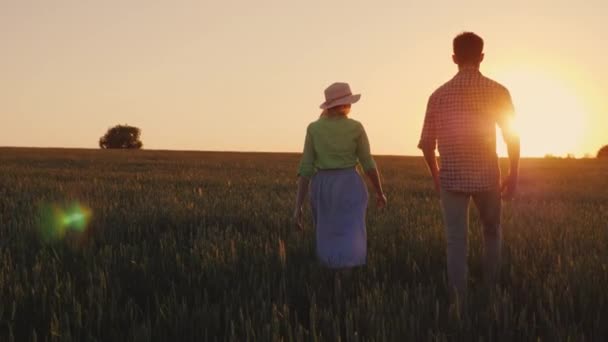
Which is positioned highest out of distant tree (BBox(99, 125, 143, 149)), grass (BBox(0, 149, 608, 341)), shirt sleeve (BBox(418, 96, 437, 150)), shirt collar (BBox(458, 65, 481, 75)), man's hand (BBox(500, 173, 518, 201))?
distant tree (BBox(99, 125, 143, 149))

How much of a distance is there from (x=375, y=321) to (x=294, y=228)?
4264 millimetres

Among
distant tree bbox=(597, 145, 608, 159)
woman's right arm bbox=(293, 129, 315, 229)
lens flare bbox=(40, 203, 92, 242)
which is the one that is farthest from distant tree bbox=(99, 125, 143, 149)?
woman's right arm bbox=(293, 129, 315, 229)

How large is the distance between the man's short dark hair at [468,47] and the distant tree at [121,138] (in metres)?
115

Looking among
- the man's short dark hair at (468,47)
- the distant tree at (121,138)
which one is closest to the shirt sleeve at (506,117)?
the man's short dark hair at (468,47)

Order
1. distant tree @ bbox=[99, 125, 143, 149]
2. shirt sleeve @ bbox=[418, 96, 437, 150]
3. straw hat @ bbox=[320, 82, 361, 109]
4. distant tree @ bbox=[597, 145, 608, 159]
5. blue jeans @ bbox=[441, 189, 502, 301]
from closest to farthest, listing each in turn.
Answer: blue jeans @ bbox=[441, 189, 502, 301] → shirt sleeve @ bbox=[418, 96, 437, 150] → straw hat @ bbox=[320, 82, 361, 109] → distant tree @ bbox=[597, 145, 608, 159] → distant tree @ bbox=[99, 125, 143, 149]

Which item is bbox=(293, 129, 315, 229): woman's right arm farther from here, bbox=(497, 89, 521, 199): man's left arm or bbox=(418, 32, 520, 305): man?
bbox=(497, 89, 521, 199): man's left arm

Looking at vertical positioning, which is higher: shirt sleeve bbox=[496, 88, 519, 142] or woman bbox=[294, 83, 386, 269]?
shirt sleeve bbox=[496, 88, 519, 142]

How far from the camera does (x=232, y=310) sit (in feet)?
12.8

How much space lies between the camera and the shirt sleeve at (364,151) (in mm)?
5398

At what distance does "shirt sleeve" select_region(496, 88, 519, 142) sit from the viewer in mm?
4742

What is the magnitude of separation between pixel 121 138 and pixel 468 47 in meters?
116

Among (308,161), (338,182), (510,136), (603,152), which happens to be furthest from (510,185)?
(603,152)

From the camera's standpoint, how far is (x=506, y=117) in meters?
4.77

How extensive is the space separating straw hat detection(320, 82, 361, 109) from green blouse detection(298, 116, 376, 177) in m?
0.19
